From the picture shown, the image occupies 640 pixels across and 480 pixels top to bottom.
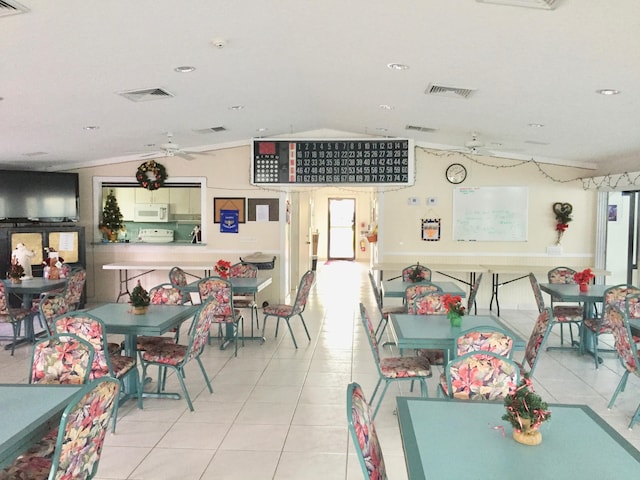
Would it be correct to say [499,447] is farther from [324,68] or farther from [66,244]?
[66,244]

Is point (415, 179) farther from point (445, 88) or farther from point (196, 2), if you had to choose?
point (196, 2)

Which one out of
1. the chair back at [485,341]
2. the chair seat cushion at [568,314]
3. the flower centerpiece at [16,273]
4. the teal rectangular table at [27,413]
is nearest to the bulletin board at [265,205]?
the flower centerpiece at [16,273]

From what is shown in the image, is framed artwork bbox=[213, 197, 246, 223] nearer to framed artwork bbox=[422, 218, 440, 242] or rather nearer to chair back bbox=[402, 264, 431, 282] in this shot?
framed artwork bbox=[422, 218, 440, 242]

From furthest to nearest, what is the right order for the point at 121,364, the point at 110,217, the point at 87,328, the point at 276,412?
the point at 110,217 → the point at 276,412 → the point at 121,364 → the point at 87,328

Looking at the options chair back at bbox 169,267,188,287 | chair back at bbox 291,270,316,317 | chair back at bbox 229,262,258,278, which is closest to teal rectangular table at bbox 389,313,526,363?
chair back at bbox 291,270,316,317

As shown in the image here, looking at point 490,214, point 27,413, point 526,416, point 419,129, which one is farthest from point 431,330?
point 490,214

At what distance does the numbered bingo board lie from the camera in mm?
8000

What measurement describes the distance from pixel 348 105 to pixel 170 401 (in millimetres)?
3856

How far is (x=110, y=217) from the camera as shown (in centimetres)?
875

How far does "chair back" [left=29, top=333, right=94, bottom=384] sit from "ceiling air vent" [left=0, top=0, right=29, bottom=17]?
1.75 m

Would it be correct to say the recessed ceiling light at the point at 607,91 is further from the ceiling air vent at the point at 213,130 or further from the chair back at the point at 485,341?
the ceiling air vent at the point at 213,130

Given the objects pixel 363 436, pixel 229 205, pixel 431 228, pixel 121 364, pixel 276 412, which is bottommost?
pixel 276 412

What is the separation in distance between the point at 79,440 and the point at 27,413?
1.15 feet

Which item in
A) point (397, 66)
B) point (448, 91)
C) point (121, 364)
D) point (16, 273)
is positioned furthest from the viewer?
point (16, 273)
